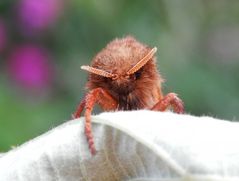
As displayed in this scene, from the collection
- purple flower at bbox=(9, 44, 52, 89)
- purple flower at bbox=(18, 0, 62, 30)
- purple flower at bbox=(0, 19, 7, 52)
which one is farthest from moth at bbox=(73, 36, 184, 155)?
purple flower at bbox=(0, 19, 7, 52)

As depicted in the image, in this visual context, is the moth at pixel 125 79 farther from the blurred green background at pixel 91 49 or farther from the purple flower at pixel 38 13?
the purple flower at pixel 38 13

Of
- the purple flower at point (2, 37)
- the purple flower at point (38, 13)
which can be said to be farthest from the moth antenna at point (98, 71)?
the purple flower at point (2, 37)

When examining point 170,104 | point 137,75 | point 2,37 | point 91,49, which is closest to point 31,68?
point 2,37

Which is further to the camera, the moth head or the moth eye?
the moth eye

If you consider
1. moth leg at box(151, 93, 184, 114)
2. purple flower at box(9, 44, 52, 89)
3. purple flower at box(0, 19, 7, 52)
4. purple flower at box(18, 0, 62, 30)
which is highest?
purple flower at box(18, 0, 62, 30)

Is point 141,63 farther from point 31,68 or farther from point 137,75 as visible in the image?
point 31,68

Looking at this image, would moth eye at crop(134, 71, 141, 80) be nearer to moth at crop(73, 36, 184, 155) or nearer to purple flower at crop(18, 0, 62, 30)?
moth at crop(73, 36, 184, 155)
